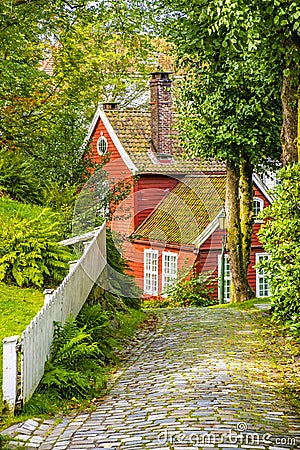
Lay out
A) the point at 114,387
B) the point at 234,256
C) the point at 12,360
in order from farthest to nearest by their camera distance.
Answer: the point at 234,256 → the point at 114,387 → the point at 12,360

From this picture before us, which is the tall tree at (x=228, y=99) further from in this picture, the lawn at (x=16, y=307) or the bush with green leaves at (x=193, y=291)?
the bush with green leaves at (x=193, y=291)

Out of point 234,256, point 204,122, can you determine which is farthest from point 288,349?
point 234,256

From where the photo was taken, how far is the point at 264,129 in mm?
17016

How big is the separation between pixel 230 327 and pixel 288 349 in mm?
2652

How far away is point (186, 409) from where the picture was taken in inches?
→ 311

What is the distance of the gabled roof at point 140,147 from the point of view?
30812 millimetres

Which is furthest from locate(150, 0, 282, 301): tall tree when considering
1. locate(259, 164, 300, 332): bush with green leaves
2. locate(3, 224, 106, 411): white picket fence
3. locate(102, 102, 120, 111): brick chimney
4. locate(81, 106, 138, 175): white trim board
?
locate(102, 102, 120, 111): brick chimney

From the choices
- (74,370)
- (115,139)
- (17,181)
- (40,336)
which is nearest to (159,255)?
(115,139)

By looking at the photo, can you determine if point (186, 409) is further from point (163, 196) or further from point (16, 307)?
point (163, 196)

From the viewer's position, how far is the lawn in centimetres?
1071

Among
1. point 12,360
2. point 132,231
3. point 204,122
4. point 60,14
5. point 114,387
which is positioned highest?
point 60,14

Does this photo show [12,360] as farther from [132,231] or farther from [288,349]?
[132,231]

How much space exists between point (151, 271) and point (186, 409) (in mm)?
23362

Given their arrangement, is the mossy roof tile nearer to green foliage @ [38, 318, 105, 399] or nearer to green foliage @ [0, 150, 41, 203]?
green foliage @ [0, 150, 41, 203]
